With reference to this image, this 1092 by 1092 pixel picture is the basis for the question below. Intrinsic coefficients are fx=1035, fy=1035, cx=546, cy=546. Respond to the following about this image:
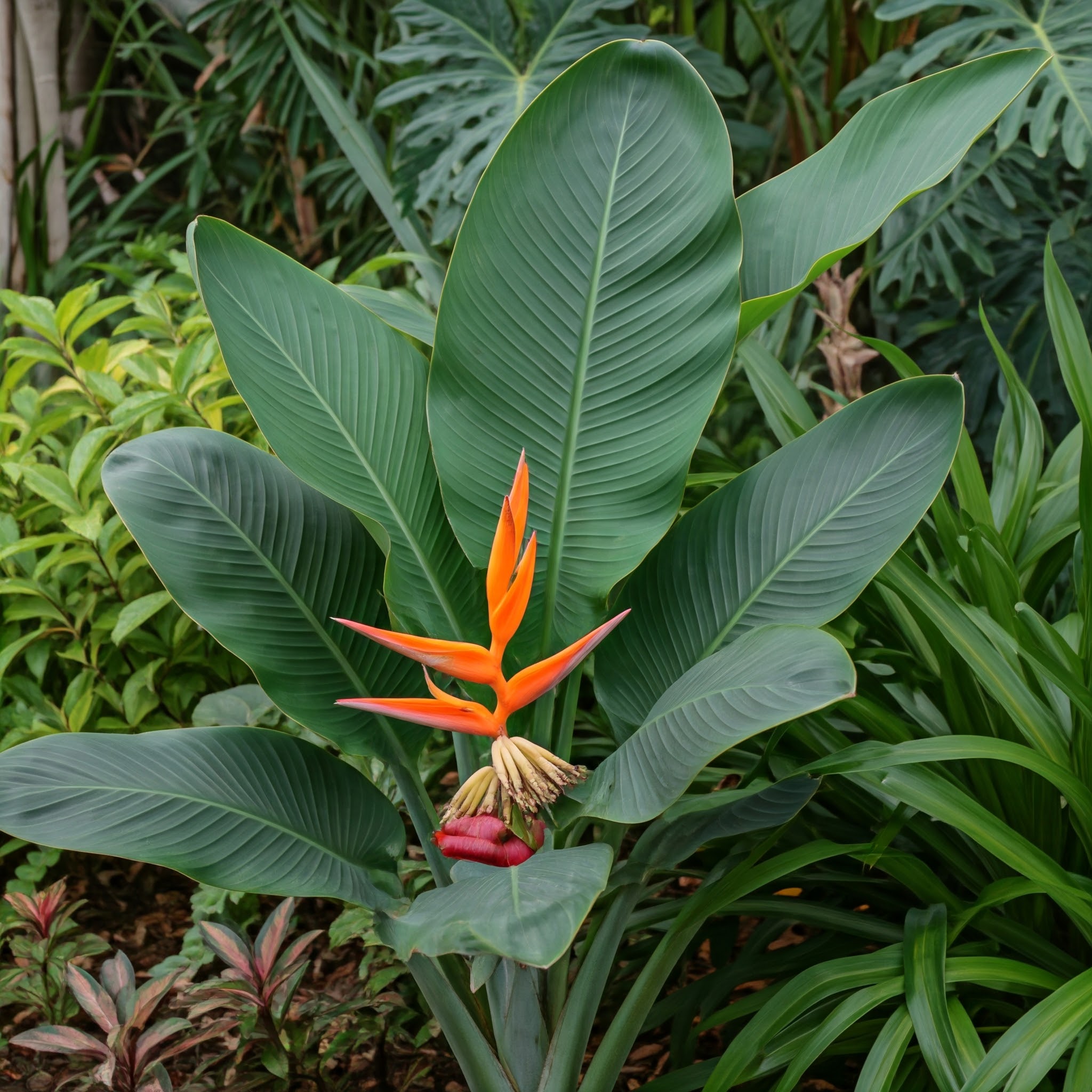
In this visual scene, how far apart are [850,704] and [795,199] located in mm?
549

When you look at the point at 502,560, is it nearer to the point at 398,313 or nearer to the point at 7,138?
the point at 398,313

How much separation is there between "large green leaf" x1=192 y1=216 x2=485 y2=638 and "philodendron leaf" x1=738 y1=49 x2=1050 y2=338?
372 mm

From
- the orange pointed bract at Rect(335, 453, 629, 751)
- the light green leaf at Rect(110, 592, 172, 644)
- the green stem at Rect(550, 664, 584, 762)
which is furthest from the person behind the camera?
the light green leaf at Rect(110, 592, 172, 644)

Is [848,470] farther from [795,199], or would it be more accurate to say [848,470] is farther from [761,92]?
[761,92]

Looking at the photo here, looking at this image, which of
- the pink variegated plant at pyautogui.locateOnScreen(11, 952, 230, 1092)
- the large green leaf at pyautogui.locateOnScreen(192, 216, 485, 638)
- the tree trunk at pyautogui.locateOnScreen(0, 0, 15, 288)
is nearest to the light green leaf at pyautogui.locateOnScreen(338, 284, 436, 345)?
the large green leaf at pyautogui.locateOnScreen(192, 216, 485, 638)

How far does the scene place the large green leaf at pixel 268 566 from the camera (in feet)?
3.34

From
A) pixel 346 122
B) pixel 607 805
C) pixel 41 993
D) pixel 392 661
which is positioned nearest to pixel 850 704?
pixel 607 805

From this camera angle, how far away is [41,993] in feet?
4.32

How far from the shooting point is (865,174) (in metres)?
1.04

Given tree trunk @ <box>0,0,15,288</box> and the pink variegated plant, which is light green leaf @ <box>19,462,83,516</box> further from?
tree trunk @ <box>0,0,15,288</box>

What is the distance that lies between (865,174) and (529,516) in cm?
48

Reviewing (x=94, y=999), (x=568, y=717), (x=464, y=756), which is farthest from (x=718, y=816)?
(x=94, y=999)

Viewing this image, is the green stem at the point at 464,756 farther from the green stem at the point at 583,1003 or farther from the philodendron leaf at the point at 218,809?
the green stem at the point at 583,1003

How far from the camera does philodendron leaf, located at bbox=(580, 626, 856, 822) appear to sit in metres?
0.75
